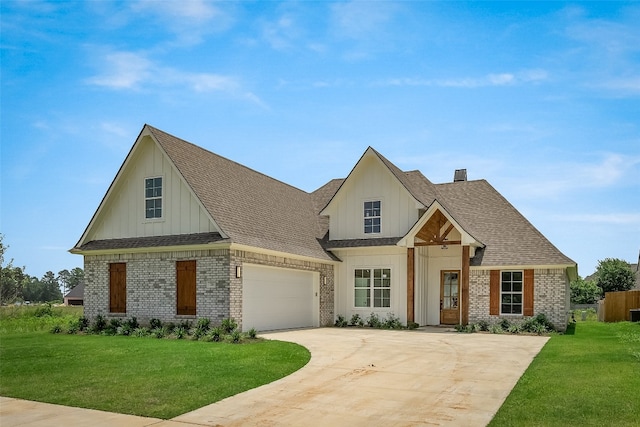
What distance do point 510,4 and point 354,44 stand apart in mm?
3705

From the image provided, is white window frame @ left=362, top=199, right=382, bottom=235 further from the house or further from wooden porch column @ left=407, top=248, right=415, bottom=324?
wooden porch column @ left=407, top=248, right=415, bottom=324

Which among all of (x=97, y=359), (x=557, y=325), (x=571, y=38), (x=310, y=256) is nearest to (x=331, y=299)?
(x=310, y=256)

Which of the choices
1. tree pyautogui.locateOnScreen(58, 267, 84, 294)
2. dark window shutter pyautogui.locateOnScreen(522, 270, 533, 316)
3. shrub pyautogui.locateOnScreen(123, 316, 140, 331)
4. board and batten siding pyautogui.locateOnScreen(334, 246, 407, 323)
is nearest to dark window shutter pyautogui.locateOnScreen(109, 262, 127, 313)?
shrub pyautogui.locateOnScreen(123, 316, 140, 331)

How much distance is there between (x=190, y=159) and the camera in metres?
21.0

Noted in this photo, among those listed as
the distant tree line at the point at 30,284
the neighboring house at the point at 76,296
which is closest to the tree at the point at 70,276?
the distant tree line at the point at 30,284

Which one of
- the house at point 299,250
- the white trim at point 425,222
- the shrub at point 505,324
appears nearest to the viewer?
the house at point 299,250

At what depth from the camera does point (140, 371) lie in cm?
1141

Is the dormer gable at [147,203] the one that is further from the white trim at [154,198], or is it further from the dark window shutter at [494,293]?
the dark window shutter at [494,293]

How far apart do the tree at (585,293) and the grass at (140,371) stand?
4878 cm

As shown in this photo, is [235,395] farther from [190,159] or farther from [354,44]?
[190,159]

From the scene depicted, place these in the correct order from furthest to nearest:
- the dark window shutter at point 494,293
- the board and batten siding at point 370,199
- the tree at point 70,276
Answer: the tree at point 70,276
the board and batten siding at point 370,199
the dark window shutter at point 494,293

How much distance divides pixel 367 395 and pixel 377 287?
47.7 ft

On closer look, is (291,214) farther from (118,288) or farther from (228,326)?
(228,326)

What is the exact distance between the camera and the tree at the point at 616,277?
178 ft
